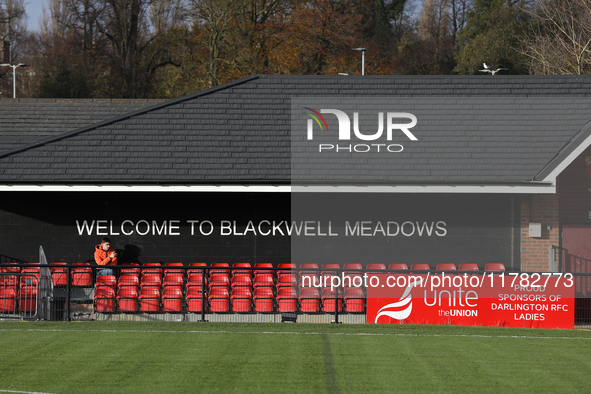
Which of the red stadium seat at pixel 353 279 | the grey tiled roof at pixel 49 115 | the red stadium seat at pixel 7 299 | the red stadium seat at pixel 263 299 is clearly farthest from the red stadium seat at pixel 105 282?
the grey tiled roof at pixel 49 115

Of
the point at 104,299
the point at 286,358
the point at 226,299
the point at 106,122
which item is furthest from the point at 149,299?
the point at 106,122

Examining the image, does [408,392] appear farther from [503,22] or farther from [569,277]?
[503,22]

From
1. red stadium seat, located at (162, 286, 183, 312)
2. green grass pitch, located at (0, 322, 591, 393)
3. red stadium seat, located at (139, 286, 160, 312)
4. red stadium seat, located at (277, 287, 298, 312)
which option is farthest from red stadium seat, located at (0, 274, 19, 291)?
red stadium seat, located at (277, 287, 298, 312)

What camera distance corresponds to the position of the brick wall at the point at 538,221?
50.7 ft

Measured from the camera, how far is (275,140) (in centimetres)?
1617

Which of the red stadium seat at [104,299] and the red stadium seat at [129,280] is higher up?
the red stadium seat at [129,280]

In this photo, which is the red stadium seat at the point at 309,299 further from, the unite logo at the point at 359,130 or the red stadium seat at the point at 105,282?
the unite logo at the point at 359,130

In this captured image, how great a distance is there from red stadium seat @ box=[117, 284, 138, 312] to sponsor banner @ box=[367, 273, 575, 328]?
4.91 metres

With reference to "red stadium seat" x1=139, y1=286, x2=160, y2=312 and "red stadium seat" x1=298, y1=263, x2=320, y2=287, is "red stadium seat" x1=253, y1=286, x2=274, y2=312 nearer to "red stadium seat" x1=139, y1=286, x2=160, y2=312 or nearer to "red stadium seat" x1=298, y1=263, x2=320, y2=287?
"red stadium seat" x1=298, y1=263, x2=320, y2=287

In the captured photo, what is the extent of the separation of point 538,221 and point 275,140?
6.90m

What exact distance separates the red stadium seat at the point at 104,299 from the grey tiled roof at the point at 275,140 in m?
3.32

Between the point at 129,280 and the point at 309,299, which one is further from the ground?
the point at 129,280

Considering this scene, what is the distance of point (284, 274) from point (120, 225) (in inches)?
212

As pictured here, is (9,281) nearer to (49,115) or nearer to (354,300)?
(354,300)
